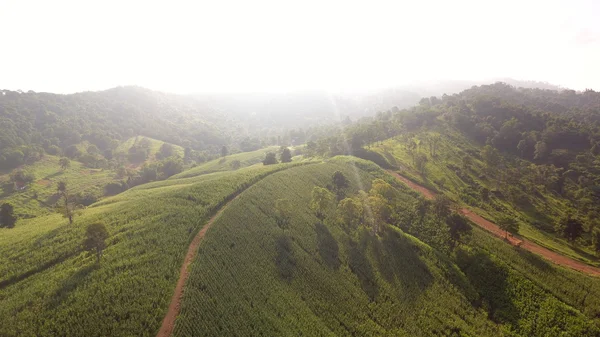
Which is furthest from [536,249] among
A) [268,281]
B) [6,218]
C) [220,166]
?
[6,218]

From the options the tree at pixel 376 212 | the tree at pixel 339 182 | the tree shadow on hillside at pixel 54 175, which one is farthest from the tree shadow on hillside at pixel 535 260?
the tree shadow on hillside at pixel 54 175

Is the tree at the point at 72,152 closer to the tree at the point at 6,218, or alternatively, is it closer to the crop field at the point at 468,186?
the tree at the point at 6,218

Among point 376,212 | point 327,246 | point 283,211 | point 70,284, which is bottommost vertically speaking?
point 327,246

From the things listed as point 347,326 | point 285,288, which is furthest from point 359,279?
point 285,288

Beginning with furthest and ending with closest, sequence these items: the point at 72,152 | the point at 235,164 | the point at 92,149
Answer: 1. the point at 92,149
2. the point at 72,152
3. the point at 235,164

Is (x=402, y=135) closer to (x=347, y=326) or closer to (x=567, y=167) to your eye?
(x=567, y=167)

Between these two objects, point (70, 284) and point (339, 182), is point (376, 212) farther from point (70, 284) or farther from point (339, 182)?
point (70, 284)

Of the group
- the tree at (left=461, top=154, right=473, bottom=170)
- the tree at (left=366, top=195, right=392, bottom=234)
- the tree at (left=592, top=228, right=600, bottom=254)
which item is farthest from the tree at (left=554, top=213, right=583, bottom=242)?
the tree at (left=366, top=195, right=392, bottom=234)
